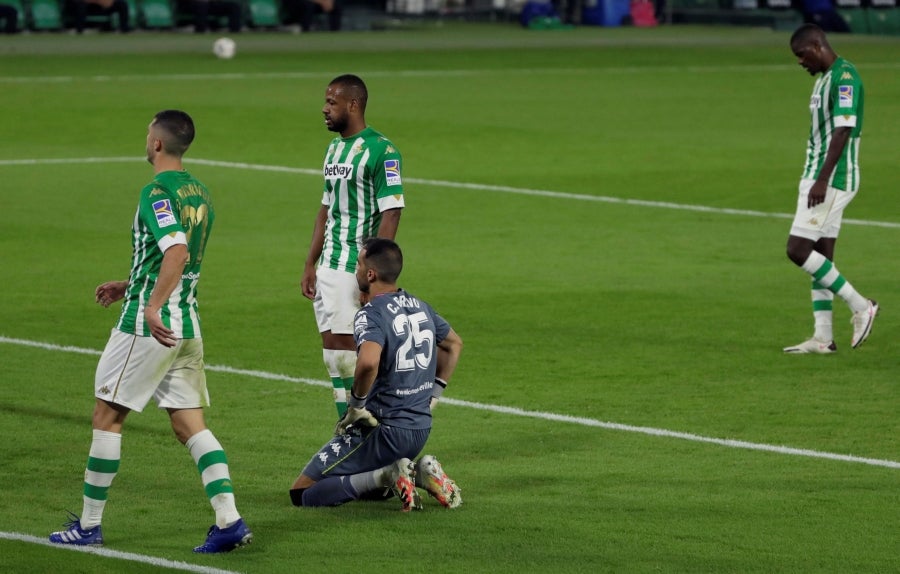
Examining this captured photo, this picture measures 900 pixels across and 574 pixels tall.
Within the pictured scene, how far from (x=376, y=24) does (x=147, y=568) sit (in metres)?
48.3

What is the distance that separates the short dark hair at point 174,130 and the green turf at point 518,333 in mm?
1893

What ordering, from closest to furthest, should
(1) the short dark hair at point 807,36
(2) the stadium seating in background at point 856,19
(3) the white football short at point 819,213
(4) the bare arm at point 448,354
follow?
(4) the bare arm at point 448,354 < (1) the short dark hair at point 807,36 < (3) the white football short at point 819,213 < (2) the stadium seating in background at point 856,19

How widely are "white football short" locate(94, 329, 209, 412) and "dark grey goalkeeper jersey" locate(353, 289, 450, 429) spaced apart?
89 cm

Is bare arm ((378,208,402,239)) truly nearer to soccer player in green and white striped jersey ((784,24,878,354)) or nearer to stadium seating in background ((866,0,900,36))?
soccer player in green and white striped jersey ((784,24,878,354))

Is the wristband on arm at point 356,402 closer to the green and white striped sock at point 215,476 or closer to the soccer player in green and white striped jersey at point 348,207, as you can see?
the green and white striped sock at point 215,476

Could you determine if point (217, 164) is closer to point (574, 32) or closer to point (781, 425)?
point (781, 425)

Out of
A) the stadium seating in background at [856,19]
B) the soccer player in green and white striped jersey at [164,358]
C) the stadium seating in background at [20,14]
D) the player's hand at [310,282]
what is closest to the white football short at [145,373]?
the soccer player in green and white striped jersey at [164,358]

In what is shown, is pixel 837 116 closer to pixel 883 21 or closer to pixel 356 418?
pixel 356 418

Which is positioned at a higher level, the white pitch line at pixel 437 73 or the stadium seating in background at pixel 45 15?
the white pitch line at pixel 437 73

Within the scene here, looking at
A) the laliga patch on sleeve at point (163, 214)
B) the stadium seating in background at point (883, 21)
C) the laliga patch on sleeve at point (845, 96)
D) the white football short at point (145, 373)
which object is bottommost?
the stadium seating in background at point (883, 21)

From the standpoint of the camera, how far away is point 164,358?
8289mm

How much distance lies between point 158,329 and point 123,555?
1.09 metres

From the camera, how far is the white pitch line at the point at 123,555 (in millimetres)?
8008

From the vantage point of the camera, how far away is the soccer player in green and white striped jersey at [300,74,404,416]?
10000mm
